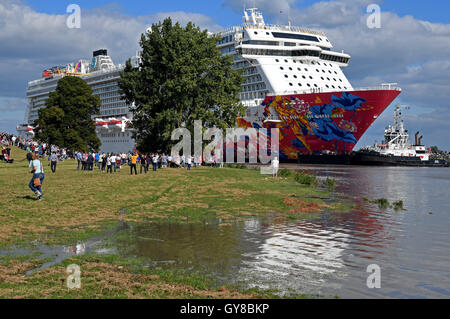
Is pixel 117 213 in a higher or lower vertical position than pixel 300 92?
lower

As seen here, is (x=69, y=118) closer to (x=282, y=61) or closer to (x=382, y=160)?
(x=282, y=61)

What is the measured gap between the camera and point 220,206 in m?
18.0

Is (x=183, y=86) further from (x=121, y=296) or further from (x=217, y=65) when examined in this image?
(x=121, y=296)

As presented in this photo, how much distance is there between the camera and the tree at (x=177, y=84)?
41312mm

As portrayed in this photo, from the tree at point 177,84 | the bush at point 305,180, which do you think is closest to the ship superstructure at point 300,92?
the tree at point 177,84

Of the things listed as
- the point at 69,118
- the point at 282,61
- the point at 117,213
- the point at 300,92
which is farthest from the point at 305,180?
the point at 69,118

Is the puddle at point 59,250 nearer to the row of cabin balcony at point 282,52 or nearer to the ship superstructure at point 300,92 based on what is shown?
the ship superstructure at point 300,92

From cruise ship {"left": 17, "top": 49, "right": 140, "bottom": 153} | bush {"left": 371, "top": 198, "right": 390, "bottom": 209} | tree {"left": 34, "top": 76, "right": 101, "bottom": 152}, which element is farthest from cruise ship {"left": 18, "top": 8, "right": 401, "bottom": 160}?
bush {"left": 371, "top": 198, "right": 390, "bottom": 209}

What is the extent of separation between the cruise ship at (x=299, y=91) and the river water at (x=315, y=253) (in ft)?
117

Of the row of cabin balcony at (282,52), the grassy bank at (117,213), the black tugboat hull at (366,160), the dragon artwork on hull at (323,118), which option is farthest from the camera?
the row of cabin balcony at (282,52)

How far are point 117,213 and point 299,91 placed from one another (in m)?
40.7

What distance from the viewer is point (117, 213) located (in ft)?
52.0

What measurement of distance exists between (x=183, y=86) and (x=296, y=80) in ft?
69.7
